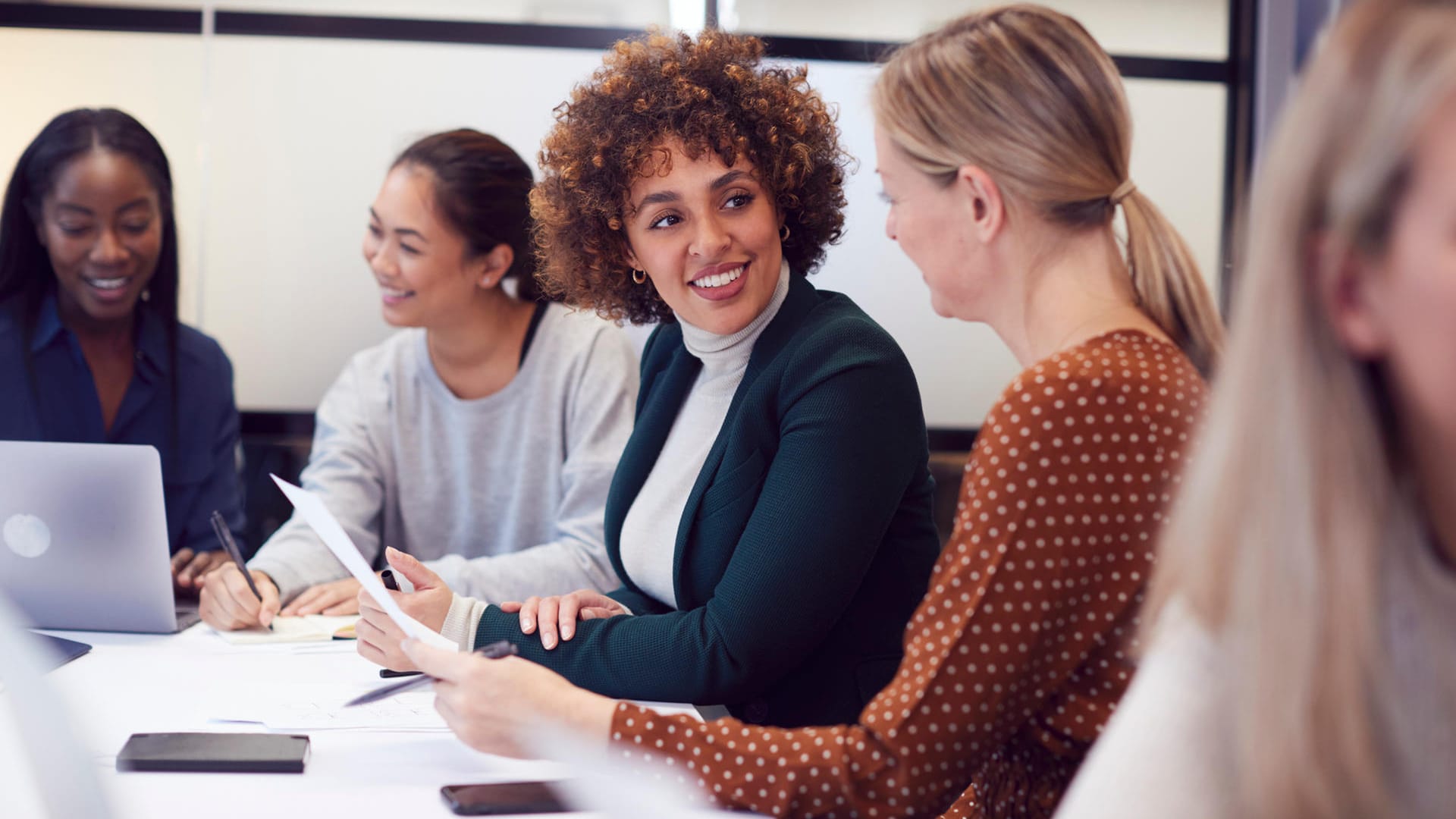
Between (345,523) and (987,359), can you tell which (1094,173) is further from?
(987,359)

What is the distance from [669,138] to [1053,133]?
73 cm

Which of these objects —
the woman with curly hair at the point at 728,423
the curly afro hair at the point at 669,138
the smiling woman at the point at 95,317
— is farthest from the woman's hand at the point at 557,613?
the smiling woman at the point at 95,317

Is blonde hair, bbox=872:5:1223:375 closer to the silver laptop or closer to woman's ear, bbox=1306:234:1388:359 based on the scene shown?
woman's ear, bbox=1306:234:1388:359

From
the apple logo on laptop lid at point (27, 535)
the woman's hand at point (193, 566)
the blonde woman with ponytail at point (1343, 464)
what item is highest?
the blonde woman with ponytail at point (1343, 464)

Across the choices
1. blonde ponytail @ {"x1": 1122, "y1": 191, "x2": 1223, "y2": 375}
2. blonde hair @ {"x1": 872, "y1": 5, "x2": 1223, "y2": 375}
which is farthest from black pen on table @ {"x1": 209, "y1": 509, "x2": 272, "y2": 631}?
blonde ponytail @ {"x1": 1122, "y1": 191, "x2": 1223, "y2": 375}

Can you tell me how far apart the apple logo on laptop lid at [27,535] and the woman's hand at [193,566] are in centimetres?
27

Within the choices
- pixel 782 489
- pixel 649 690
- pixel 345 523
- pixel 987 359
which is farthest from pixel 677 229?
pixel 987 359

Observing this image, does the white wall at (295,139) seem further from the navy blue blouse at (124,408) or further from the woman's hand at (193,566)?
the woman's hand at (193,566)

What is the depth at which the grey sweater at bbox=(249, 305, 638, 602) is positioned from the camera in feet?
7.73

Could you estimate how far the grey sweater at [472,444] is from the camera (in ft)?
7.73

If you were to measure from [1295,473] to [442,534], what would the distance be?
2.07 metres

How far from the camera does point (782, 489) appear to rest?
134cm

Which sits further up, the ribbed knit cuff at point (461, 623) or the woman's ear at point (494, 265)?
the woman's ear at point (494, 265)

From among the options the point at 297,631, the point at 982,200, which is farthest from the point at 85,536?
the point at 982,200
